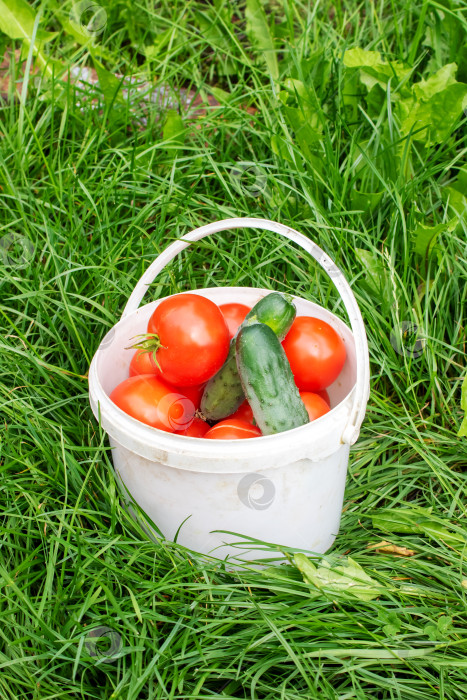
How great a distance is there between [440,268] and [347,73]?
2.81 ft

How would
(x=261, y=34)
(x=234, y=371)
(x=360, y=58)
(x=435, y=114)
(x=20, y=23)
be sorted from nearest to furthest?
(x=234, y=371) → (x=435, y=114) → (x=360, y=58) → (x=20, y=23) → (x=261, y=34)

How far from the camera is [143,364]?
69.4 inches

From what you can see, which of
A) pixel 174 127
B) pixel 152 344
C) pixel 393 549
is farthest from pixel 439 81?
pixel 393 549

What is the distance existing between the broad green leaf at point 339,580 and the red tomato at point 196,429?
0.40 meters

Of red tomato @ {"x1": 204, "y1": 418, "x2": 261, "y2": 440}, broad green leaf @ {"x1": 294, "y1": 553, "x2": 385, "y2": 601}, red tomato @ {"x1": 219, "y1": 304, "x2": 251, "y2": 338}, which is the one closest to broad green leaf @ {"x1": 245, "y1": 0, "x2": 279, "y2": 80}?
red tomato @ {"x1": 219, "y1": 304, "x2": 251, "y2": 338}

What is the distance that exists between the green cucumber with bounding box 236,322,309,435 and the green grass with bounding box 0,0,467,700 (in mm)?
336

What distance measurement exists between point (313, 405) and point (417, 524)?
0.40 m

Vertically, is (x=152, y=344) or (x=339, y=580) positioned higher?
(x=152, y=344)

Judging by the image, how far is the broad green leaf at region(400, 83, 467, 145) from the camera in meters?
2.22

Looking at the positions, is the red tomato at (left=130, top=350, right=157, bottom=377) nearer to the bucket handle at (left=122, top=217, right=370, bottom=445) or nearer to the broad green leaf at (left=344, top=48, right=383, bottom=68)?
the bucket handle at (left=122, top=217, right=370, bottom=445)

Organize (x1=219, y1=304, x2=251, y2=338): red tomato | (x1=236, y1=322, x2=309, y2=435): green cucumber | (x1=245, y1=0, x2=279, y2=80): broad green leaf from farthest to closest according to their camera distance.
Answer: (x1=245, y1=0, x2=279, y2=80): broad green leaf → (x1=219, y1=304, x2=251, y2=338): red tomato → (x1=236, y1=322, x2=309, y2=435): green cucumber

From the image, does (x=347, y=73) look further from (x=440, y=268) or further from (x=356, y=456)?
(x=356, y=456)

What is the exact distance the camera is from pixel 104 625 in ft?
4.55

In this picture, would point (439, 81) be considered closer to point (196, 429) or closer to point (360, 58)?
point (360, 58)
